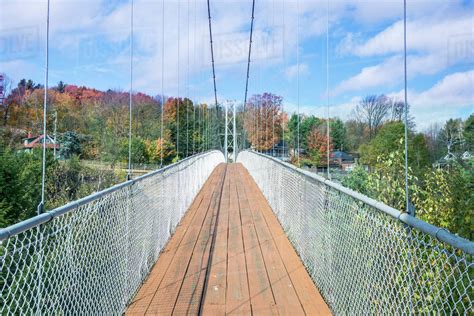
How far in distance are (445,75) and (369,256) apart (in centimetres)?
1244

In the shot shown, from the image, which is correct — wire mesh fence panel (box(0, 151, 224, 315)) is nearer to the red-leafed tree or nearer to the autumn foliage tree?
the red-leafed tree

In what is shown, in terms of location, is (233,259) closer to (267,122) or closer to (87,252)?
(87,252)

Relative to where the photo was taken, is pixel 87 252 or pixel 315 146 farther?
pixel 315 146

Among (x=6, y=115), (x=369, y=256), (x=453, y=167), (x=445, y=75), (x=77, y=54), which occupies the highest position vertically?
(x=77, y=54)

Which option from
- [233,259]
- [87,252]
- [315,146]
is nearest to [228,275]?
[233,259]

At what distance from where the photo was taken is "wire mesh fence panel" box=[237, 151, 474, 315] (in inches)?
45.3

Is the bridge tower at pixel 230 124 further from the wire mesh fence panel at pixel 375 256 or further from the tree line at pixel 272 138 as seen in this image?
the wire mesh fence panel at pixel 375 256

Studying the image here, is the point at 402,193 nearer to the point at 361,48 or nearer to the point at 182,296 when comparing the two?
the point at 182,296

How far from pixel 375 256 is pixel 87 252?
3.97ft

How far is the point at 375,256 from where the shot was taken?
160 cm

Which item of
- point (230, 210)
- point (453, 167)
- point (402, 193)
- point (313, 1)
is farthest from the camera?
point (313, 1)

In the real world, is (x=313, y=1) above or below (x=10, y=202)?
above

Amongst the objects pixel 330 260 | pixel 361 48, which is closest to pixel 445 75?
pixel 361 48

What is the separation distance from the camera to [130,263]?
220cm
